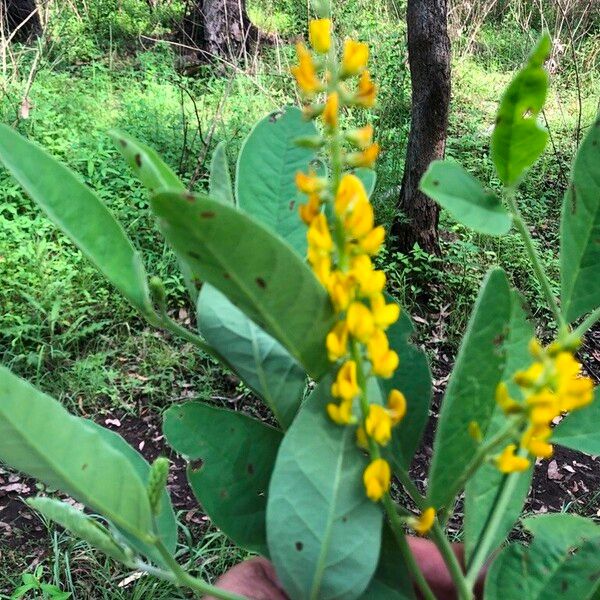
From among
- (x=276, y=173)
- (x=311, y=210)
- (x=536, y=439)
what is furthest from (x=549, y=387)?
(x=276, y=173)

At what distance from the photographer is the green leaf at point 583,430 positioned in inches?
18.1

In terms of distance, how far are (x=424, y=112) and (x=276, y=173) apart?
6.09 ft

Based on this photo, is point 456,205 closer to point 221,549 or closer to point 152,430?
point 221,549

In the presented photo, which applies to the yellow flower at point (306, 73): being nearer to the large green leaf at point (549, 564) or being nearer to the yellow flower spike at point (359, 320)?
the yellow flower spike at point (359, 320)

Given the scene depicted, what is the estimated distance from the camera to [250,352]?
41 cm

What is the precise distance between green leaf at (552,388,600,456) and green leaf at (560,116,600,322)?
84mm

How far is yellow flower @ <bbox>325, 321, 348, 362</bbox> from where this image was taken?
0.30m

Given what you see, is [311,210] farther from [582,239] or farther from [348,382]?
[582,239]

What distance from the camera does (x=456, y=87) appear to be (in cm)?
398

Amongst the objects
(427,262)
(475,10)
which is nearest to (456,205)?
(427,262)

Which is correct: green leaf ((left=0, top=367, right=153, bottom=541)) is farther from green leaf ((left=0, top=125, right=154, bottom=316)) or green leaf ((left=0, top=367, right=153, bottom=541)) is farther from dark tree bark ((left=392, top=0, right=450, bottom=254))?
dark tree bark ((left=392, top=0, right=450, bottom=254))

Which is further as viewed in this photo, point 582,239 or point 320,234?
point 582,239

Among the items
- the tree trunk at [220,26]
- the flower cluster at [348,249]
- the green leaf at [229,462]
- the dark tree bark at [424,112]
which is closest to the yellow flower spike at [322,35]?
the flower cluster at [348,249]

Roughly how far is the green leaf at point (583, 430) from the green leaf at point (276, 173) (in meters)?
0.23
